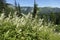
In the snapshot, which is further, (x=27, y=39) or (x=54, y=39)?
(x=54, y=39)

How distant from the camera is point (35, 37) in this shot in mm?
5660

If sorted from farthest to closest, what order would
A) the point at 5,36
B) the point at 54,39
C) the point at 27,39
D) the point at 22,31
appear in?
the point at 54,39
the point at 22,31
the point at 27,39
the point at 5,36

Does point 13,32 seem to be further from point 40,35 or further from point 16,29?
point 40,35

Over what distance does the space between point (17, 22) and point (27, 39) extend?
0.67 metres

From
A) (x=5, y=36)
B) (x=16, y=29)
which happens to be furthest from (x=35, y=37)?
(x=5, y=36)

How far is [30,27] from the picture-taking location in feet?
19.4

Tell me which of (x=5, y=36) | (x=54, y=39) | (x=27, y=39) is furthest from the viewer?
(x=54, y=39)

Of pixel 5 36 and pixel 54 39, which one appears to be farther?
pixel 54 39

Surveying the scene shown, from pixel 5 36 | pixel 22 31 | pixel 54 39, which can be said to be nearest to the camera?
pixel 5 36

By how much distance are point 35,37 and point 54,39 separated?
0.67 m

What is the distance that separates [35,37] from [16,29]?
58cm

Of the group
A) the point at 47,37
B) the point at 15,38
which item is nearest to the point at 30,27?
the point at 47,37

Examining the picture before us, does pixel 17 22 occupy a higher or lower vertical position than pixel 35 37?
higher

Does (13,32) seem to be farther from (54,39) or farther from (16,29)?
(54,39)
